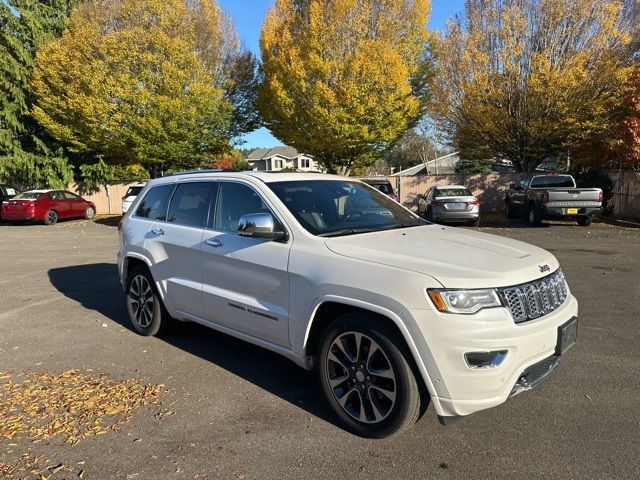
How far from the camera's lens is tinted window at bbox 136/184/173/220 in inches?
206

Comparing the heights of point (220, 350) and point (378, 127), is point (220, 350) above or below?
below

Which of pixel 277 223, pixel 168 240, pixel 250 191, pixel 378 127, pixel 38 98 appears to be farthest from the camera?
pixel 38 98

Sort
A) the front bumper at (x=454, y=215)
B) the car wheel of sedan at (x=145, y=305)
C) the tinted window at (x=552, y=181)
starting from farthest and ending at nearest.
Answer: the tinted window at (x=552, y=181) < the front bumper at (x=454, y=215) < the car wheel of sedan at (x=145, y=305)

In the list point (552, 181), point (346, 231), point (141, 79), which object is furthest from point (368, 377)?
point (141, 79)

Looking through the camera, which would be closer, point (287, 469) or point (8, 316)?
point (287, 469)

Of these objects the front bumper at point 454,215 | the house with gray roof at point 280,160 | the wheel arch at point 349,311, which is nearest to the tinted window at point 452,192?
the front bumper at point 454,215

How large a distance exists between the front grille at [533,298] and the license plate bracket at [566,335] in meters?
0.13

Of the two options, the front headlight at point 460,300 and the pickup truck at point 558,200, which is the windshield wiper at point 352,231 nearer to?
the front headlight at point 460,300

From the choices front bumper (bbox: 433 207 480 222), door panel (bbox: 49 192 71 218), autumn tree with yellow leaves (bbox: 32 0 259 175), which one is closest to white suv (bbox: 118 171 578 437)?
front bumper (bbox: 433 207 480 222)

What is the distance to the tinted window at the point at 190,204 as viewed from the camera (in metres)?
4.65

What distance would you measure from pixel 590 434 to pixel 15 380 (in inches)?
176

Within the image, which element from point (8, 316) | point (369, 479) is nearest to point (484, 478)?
point (369, 479)

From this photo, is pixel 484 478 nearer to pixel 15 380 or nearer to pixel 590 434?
pixel 590 434

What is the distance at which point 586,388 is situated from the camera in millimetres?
3918
